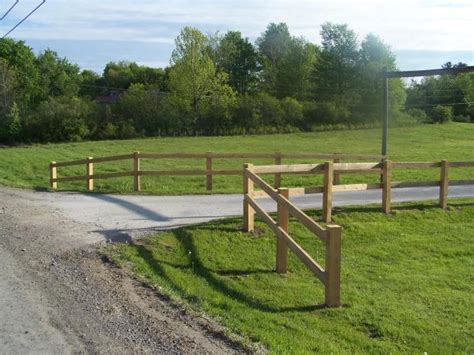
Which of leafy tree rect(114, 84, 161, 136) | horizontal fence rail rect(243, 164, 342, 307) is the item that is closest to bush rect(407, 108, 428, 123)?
leafy tree rect(114, 84, 161, 136)

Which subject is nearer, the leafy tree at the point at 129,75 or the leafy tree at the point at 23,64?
the leafy tree at the point at 23,64

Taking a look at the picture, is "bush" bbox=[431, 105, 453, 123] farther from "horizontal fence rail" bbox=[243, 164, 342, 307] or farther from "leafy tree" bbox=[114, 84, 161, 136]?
"horizontal fence rail" bbox=[243, 164, 342, 307]

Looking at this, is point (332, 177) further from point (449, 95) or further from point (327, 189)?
point (449, 95)

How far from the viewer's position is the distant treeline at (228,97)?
58.3 m

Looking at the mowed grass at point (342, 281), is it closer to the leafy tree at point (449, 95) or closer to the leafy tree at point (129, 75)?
the leafy tree at point (449, 95)

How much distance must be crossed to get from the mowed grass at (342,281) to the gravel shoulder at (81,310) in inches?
15.6

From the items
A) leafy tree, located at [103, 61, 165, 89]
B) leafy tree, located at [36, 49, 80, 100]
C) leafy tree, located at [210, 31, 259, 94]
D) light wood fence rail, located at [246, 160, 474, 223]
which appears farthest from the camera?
leafy tree, located at [103, 61, 165, 89]

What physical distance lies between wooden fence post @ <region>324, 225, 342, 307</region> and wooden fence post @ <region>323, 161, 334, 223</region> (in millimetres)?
4643

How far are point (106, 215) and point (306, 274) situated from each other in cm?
477

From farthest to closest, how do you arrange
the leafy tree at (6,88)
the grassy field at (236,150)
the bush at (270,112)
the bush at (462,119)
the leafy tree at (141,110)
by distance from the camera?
the bush at (462,119) → the leafy tree at (6,88) → the bush at (270,112) → the leafy tree at (141,110) → the grassy field at (236,150)

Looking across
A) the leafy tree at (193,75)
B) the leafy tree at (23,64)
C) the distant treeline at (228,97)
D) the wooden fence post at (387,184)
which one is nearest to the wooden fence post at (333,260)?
the wooden fence post at (387,184)

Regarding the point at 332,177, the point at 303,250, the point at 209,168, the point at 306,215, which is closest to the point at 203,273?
the point at 303,250

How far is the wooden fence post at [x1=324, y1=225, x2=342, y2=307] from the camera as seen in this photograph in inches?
271

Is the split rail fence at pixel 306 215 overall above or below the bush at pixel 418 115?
below
